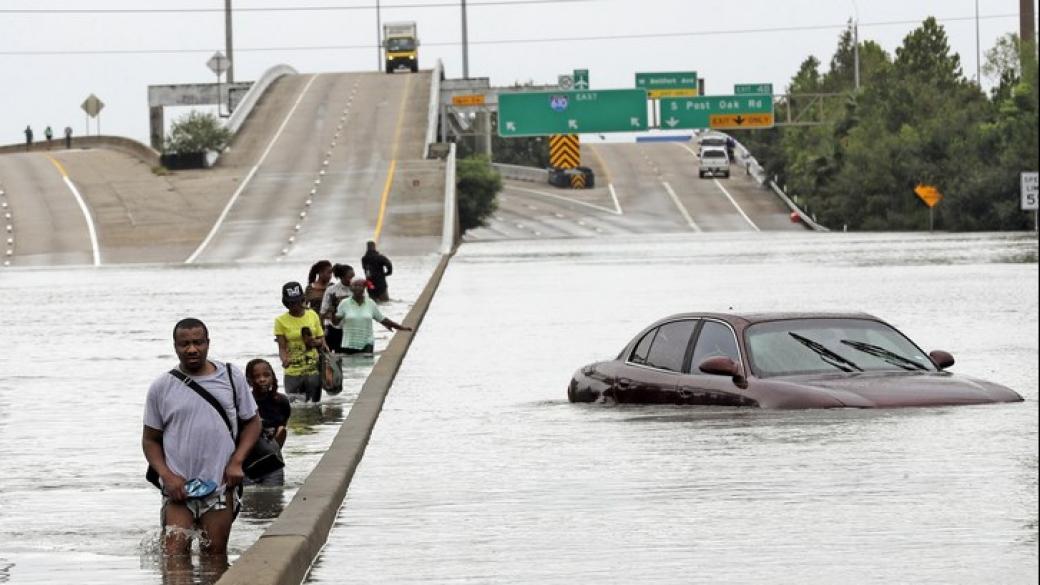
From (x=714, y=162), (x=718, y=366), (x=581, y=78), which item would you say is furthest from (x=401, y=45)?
(x=718, y=366)

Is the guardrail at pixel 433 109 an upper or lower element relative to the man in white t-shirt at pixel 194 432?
upper

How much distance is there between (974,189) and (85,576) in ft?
311

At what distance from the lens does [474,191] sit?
329 feet

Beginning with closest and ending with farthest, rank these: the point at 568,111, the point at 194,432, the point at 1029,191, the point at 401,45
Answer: the point at 194,432 < the point at 1029,191 < the point at 568,111 < the point at 401,45

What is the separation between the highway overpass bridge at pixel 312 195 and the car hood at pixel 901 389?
155ft

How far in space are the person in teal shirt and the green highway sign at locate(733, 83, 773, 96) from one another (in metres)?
93.0

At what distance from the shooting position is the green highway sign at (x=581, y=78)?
404 ft

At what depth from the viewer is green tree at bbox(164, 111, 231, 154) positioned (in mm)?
102625

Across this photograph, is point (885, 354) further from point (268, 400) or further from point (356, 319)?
point (356, 319)

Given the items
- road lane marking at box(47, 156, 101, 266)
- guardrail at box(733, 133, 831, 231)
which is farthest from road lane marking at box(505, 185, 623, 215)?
road lane marking at box(47, 156, 101, 266)

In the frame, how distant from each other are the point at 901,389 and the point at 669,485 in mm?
3931

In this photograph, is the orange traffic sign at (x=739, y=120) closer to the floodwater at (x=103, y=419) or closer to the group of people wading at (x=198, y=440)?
the floodwater at (x=103, y=419)

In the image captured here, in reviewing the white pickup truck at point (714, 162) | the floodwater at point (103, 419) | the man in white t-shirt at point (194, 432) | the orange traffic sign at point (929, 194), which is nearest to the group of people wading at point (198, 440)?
the man in white t-shirt at point (194, 432)

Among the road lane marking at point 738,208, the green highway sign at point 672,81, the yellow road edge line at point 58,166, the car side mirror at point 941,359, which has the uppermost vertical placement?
the green highway sign at point 672,81
